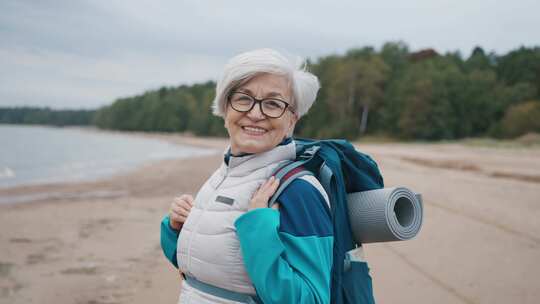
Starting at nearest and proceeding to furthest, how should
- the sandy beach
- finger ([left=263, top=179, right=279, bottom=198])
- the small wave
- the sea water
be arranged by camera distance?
finger ([left=263, top=179, right=279, bottom=198]) → the sandy beach → the sea water → the small wave

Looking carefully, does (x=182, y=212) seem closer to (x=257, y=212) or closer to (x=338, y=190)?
(x=257, y=212)

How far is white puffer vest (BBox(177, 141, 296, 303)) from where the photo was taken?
134cm

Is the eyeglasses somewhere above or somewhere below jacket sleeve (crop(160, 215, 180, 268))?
above

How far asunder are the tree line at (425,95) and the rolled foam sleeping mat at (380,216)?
37.0m

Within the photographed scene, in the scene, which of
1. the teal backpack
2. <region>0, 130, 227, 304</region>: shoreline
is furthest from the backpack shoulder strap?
<region>0, 130, 227, 304</region>: shoreline

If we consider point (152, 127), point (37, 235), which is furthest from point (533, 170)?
point (152, 127)

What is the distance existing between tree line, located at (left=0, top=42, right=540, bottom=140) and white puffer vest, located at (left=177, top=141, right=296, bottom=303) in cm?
3743

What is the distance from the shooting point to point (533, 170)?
13109 mm

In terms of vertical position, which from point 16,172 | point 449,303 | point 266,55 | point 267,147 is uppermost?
point 266,55

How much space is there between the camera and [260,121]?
1469 mm

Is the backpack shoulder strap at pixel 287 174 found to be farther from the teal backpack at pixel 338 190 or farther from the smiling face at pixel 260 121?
the smiling face at pixel 260 121

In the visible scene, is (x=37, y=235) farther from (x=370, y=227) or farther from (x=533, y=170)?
Answer: (x=533, y=170)

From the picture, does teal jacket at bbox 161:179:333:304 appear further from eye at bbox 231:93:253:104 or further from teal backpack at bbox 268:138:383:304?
eye at bbox 231:93:253:104

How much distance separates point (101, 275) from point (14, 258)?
A: 161 cm
